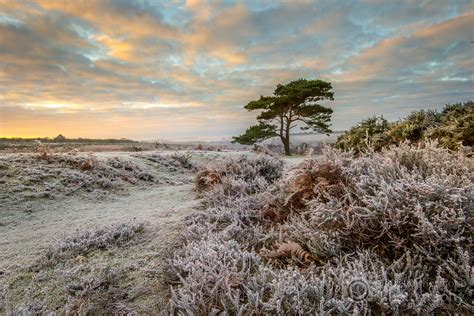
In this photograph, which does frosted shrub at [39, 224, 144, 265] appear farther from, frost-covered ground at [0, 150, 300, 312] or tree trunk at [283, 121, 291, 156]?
tree trunk at [283, 121, 291, 156]

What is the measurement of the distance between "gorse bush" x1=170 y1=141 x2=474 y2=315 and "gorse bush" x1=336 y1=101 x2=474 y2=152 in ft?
6.86

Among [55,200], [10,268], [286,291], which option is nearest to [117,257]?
[10,268]

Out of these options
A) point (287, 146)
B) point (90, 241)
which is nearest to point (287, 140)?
point (287, 146)

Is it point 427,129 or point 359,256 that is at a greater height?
point 427,129

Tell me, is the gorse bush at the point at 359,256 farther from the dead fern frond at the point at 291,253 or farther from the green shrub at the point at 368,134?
the green shrub at the point at 368,134

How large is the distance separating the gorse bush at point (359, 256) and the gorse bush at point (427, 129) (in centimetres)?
209

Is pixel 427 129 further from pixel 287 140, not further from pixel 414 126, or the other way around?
pixel 287 140

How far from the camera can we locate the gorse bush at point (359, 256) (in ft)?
6.15

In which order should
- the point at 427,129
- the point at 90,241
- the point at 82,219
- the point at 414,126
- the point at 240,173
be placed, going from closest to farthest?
the point at 90,241 → the point at 82,219 → the point at 427,129 → the point at 414,126 → the point at 240,173

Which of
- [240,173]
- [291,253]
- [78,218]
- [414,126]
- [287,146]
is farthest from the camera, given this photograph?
[287,146]

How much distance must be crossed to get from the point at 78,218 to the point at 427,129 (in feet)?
22.4

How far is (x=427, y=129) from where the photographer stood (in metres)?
5.98

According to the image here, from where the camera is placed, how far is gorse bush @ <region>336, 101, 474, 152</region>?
17.2 ft

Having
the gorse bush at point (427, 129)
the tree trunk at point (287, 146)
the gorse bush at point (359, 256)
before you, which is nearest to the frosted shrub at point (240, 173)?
the gorse bush at point (427, 129)
